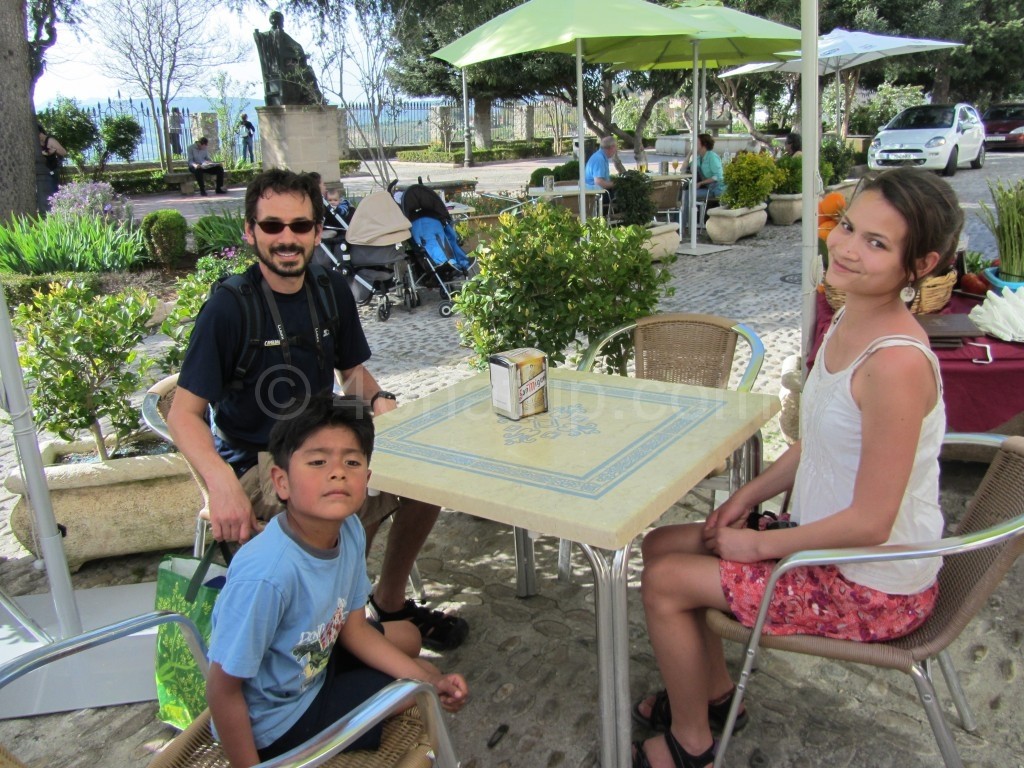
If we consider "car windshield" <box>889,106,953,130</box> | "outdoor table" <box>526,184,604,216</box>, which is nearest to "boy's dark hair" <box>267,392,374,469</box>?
"outdoor table" <box>526,184,604,216</box>

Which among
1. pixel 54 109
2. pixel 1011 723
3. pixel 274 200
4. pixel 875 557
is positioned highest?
pixel 54 109

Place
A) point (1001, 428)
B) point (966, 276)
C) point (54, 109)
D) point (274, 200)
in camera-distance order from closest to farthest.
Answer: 1. point (274, 200)
2. point (1001, 428)
3. point (966, 276)
4. point (54, 109)

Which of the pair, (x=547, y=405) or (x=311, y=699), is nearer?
(x=311, y=699)

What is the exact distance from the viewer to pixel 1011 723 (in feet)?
7.97

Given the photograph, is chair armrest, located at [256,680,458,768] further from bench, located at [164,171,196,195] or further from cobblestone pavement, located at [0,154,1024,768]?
bench, located at [164,171,196,195]

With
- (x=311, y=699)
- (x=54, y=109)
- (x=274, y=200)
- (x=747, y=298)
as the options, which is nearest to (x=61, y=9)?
(x=54, y=109)

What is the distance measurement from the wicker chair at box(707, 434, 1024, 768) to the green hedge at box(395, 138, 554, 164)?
27.3 m

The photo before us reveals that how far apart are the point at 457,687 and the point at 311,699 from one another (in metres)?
0.32

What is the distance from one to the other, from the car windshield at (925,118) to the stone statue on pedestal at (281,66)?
14.5 metres

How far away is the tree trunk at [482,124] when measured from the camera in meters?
31.9

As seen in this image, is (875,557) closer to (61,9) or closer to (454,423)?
(454,423)

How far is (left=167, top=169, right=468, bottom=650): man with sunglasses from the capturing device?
2.48 m

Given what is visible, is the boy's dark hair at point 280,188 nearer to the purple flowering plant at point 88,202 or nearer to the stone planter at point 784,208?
the purple flowering plant at point 88,202

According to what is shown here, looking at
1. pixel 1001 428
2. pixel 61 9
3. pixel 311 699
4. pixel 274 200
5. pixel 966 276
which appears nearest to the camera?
pixel 311 699
